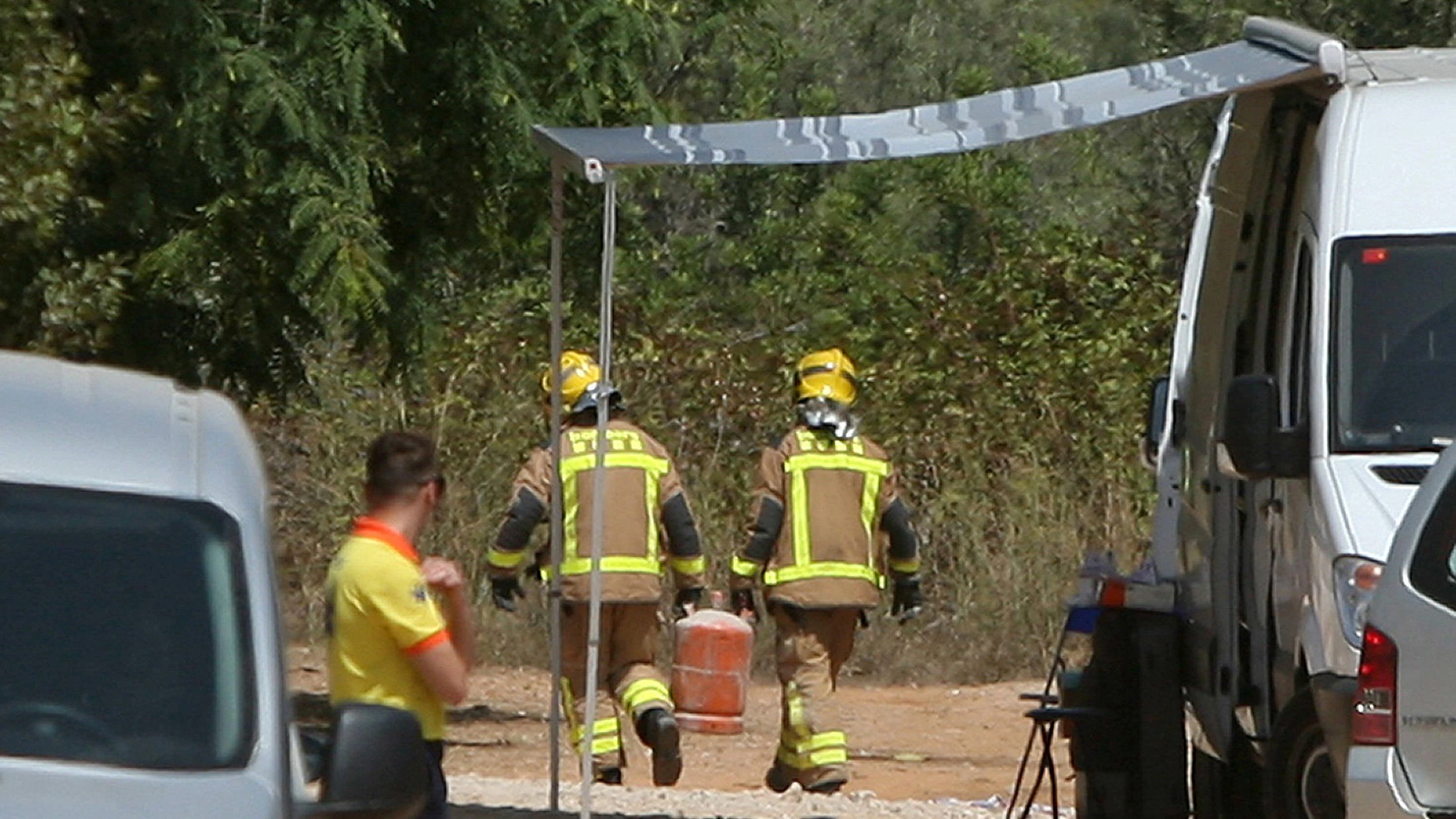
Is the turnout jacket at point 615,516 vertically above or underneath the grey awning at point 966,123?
underneath

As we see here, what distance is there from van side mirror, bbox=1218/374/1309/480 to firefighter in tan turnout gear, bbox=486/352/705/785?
4.04 metres

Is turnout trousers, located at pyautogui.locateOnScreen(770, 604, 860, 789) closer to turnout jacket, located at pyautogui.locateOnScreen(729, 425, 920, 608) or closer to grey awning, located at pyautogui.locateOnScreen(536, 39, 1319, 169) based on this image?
turnout jacket, located at pyautogui.locateOnScreen(729, 425, 920, 608)

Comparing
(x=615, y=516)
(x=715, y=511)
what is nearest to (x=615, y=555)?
(x=615, y=516)

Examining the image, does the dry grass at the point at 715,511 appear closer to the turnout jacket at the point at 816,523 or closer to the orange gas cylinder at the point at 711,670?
the orange gas cylinder at the point at 711,670

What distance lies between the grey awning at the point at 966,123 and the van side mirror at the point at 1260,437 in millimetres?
1115

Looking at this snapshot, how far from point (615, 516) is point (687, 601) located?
647 millimetres

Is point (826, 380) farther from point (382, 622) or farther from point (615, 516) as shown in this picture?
point (382, 622)

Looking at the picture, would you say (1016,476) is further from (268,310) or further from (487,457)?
(268,310)

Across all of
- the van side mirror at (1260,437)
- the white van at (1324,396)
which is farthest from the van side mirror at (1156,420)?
the van side mirror at (1260,437)

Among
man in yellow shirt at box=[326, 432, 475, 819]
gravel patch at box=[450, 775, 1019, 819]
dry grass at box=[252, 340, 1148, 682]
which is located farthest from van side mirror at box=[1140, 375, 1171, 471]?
man in yellow shirt at box=[326, 432, 475, 819]

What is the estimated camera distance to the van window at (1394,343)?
7.59 meters

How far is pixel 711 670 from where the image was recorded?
11594 millimetres

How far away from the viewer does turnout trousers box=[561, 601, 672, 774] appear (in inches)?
452

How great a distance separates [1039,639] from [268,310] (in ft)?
20.0
